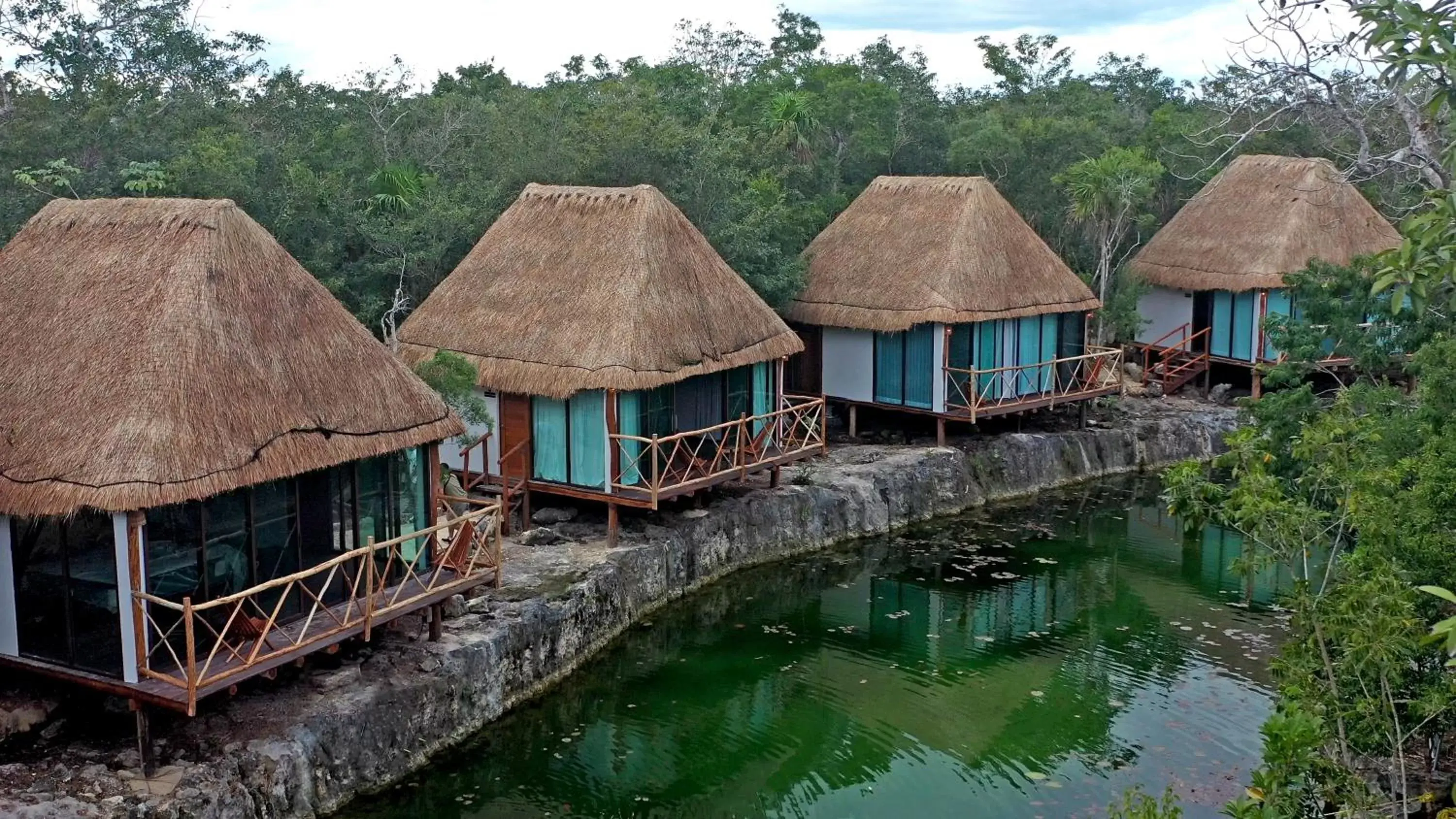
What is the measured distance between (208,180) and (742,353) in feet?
31.7

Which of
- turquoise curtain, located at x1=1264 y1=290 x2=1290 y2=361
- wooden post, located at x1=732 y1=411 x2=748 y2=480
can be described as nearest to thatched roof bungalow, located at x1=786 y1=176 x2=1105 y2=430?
turquoise curtain, located at x1=1264 y1=290 x2=1290 y2=361

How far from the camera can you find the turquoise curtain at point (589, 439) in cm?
2088

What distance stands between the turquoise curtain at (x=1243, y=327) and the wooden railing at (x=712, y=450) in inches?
495

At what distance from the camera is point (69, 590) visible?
13531 mm

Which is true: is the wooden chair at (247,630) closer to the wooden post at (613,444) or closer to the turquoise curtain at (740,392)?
the wooden post at (613,444)

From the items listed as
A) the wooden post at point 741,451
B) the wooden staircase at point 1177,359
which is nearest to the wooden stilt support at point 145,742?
the wooden post at point 741,451

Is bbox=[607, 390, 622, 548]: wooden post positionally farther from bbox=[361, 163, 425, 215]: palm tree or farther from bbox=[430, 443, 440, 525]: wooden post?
bbox=[361, 163, 425, 215]: palm tree

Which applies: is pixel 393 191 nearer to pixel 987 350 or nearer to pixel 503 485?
pixel 503 485

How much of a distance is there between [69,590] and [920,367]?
56.2 ft

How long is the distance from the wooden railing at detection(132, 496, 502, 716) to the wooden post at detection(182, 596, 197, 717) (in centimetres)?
1

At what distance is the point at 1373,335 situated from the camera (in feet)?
72.0

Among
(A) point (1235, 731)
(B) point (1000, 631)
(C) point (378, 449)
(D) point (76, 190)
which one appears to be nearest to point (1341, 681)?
(A) point (1235, 731)

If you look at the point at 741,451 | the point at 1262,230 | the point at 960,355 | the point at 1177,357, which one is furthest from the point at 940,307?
the point at 1262,230

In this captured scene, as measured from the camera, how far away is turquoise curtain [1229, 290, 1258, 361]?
31844 millimetres
